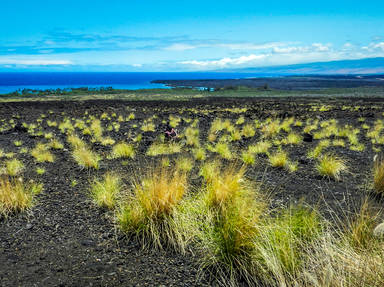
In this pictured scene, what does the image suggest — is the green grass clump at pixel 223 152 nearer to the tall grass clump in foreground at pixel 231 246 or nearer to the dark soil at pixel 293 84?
A: the tall grass clump in foreground at pixel 231 246

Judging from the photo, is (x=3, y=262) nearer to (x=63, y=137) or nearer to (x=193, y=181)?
(x=193, y=181)

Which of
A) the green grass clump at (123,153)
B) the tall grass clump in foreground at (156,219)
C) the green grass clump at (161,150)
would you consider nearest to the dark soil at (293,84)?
the green grass clump at (161,150)

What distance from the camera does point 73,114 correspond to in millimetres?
22391

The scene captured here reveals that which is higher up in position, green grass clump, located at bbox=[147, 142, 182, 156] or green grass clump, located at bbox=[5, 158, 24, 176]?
green grass clump, located at bbox=[5, 158, 24, 176]

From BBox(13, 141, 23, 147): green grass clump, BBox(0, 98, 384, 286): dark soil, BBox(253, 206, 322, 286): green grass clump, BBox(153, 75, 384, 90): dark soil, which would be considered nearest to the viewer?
BBox(253, 206, 322, 286): green grass clump

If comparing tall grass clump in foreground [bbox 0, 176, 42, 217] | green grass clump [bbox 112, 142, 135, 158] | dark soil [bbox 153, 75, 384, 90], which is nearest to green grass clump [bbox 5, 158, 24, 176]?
tall grass clump in foreground [bbox 0, 176, 42, 217]

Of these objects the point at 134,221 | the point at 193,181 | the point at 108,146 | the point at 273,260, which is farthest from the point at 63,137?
the point at 273,260

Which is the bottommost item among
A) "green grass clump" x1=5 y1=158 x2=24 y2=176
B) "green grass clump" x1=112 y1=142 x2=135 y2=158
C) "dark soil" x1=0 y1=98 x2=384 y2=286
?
"dark soil" x1=0 y1=98 x2=384 y2=286

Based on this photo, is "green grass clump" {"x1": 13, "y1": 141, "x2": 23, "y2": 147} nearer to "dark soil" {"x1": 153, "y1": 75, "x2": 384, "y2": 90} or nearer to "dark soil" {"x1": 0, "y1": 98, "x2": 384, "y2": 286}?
"dark soil" {"x1": 0, "y1": 98, "x2": 384, "y2": 286}

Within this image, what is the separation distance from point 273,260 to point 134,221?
1936mm

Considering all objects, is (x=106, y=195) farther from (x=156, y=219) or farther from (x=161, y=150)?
(x=161, y=150)

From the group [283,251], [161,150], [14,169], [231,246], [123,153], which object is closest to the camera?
[283,251]

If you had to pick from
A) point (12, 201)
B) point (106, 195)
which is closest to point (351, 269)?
point (106, 195)

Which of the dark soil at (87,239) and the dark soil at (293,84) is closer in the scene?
the dark soil at (87,239)
